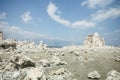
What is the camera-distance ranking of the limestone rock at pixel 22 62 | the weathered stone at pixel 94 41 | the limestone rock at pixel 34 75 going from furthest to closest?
the weathered stone at pixel 94 41 → the limestone rock at pixel 22 62 → the limestone rock at pixel 34 75

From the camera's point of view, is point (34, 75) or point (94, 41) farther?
point (94, 41)

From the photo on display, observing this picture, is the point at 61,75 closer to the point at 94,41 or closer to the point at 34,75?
the point at 34,75

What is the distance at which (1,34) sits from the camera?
2891 inches

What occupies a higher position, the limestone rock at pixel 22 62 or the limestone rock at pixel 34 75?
the limestone rock at pixel 22 62

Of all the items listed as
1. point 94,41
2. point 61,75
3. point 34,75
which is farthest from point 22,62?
point 94,41

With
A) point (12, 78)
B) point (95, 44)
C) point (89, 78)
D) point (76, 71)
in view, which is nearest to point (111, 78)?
point (89, 78)

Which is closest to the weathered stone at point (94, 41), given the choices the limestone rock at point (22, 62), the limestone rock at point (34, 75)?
the limestone rock at point (22, 62)

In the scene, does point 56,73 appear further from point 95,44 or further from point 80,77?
point 95,44

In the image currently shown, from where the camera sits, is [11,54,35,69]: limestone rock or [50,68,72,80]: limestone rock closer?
[50,68,72,80]: limestone rock

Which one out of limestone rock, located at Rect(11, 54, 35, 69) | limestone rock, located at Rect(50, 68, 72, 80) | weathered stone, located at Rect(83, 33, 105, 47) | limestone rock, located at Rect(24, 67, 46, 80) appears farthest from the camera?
weathered stone, located at Rect(83, 33, 105, 47)

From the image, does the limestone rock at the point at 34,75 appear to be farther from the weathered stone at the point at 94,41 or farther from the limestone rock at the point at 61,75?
the weathered stone at the point at 94,41

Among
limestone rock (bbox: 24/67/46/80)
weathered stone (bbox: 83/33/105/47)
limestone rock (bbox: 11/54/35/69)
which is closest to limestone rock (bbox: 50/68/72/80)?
limestone rock (bbox: 24/67/46/80)

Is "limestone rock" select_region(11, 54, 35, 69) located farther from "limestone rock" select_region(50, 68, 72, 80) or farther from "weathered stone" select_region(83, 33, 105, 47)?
"weathered stone" select_region(83, 33, 105, 47)

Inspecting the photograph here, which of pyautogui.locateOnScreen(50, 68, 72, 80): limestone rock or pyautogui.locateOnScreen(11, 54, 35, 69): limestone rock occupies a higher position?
pyautogui.locateOnScreen(11, 54, 35, 69): limestone rock
